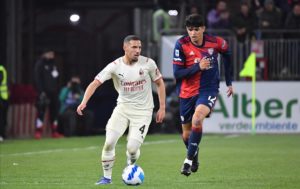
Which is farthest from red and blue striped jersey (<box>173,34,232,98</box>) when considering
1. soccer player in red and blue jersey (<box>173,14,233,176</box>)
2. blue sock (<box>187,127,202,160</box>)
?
blue sock (<box>187,127,202,160</box>)

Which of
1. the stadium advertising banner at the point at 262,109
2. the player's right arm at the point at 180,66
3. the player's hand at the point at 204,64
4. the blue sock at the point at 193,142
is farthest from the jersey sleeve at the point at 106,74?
the stadium advertising banner at the point at 262,109

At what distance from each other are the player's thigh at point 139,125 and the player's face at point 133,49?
0.78m

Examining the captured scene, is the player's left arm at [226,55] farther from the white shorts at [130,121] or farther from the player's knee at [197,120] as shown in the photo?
the white shorts at [130,121]

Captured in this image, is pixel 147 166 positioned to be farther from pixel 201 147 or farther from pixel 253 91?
pixel 253 91

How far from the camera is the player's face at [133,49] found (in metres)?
13.6

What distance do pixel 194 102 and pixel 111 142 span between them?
1.77m

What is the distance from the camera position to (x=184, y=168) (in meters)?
14.2

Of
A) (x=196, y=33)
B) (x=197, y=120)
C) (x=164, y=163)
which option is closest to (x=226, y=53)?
(x=196, y=33)

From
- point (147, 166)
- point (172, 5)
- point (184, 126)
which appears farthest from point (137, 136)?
point (172, 5)

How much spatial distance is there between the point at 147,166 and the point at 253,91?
1049 centimetres

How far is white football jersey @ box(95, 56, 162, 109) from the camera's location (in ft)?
45.3

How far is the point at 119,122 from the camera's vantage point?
13.8 meters

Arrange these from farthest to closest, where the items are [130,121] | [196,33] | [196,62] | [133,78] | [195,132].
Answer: [196,62], [196,33], [195,132], [130,121], [133,78]

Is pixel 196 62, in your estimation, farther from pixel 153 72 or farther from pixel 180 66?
pixel 153 72
